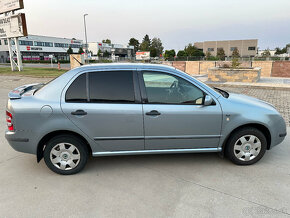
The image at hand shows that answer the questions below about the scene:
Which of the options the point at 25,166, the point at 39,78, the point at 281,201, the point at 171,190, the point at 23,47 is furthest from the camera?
the point at 23,47

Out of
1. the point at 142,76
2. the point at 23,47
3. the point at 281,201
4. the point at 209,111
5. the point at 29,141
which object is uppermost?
the point at 23,47

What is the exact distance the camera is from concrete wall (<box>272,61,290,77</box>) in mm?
18156

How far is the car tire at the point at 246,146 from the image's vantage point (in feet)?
10.9

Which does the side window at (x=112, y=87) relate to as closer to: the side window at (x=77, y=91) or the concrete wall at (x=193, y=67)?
the side window at (x=77, y=91)

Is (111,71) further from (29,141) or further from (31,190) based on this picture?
(31,190)

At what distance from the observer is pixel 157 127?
10.3 feet

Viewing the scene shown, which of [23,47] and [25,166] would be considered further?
[23,47]

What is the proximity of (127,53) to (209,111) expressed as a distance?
10577 cm

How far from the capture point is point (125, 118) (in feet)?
10.0

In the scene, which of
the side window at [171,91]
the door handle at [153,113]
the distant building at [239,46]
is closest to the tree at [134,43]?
the distant building at [239,46]

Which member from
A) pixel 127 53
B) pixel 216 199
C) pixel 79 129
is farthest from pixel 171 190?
pixel 127 53

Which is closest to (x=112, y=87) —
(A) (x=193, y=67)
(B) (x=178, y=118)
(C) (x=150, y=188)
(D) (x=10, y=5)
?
(B) (x=178, y=118)

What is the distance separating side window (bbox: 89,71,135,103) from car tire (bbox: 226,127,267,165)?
176 cm

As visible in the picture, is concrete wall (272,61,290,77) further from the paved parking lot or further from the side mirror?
the side mirror
